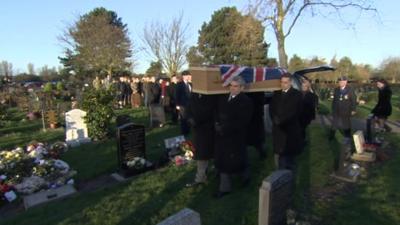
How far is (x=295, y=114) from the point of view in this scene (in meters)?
6.43

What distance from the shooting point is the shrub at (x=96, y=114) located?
1115 centimetres

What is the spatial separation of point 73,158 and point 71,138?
6.58ft

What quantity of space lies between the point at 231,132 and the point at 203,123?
696 mm

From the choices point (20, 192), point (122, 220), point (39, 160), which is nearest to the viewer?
point (122, 220)

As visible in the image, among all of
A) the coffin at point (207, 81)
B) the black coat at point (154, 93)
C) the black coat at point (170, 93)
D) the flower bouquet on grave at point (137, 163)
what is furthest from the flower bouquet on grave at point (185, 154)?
the black coat at point (154, 93)

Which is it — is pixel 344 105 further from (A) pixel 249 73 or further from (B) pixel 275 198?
(B) pixel 275 198

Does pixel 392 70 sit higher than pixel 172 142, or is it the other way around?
pixel 392 70

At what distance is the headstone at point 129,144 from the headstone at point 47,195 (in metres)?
1.19

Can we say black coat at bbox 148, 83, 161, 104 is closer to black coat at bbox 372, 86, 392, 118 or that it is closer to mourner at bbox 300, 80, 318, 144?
mourner at bbox 300, 80, 318, 144

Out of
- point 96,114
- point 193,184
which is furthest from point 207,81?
point 96,114

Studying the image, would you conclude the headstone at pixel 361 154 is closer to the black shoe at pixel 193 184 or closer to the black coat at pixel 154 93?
the black shoe at pixel 193 184

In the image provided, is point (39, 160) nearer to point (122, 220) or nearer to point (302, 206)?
point (122, 220)

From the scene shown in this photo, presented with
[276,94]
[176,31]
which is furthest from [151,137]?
[176,31]

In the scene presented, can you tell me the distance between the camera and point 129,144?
26.8 ft
